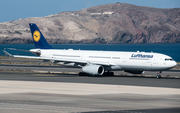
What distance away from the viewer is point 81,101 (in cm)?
2669

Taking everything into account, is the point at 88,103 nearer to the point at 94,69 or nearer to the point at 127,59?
the point at 94,69

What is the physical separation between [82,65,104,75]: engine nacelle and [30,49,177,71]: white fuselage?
88 centimetres

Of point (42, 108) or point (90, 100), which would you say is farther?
point (90, 100)

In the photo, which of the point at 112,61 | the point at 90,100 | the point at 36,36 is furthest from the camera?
the point at 36,36

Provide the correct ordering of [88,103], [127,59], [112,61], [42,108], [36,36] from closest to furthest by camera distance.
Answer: [42,108], [88,103], [127,59], [112,61], [36,36]

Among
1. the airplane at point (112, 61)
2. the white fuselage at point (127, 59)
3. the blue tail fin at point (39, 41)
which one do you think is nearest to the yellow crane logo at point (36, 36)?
the blue tail fin at point (39, 41)

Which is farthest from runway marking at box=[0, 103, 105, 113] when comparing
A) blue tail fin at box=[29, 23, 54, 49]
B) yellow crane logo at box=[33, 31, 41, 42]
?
yellow crane logo at box=[33, 31, 41, 42]

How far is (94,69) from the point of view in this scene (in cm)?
5112

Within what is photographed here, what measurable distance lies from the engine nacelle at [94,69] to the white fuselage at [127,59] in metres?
0.88

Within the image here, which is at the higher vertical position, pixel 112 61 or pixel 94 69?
pixel 112 61

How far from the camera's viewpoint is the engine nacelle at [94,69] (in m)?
51.0

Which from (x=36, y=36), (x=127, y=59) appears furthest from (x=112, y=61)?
(x=36, y=36)

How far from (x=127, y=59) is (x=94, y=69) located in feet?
17.2

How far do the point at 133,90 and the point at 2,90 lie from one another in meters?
13.2
